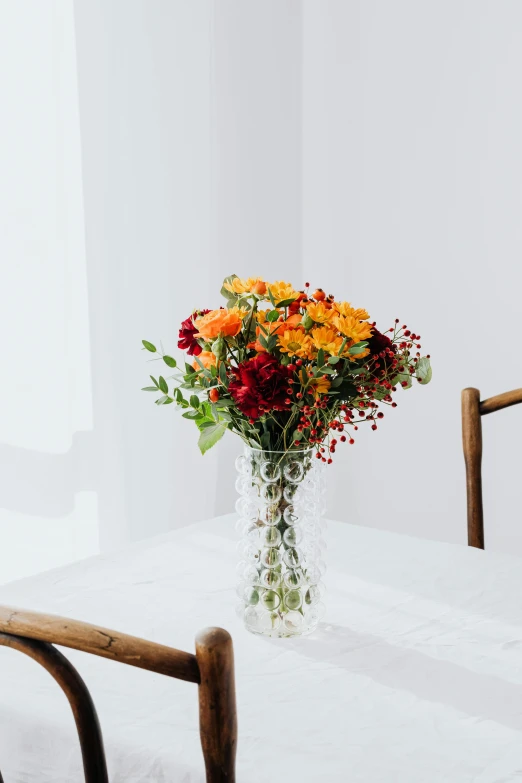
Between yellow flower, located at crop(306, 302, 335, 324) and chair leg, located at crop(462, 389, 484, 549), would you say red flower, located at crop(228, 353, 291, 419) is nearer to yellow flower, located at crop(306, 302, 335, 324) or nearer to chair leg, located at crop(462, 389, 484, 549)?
yellow flower, located at crop(306, 302, 335, 324)

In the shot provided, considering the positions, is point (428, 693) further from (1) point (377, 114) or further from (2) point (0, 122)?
(1) point (377, 114)

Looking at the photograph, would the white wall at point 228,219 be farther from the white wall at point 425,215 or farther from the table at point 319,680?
the table at point 319,680

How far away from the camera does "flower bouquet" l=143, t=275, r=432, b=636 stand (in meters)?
1.01

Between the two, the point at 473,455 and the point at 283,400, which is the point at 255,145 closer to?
the point at 473,455

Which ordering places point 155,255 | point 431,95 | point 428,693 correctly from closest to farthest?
point 428,693
point 155,255
point 431,95

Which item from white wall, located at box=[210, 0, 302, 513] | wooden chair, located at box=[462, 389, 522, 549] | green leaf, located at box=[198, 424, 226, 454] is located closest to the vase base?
green leaf, located at box=[198, 424, 226, 454]

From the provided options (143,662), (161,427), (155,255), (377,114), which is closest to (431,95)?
(377,114)

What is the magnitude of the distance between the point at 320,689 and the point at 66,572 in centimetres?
53

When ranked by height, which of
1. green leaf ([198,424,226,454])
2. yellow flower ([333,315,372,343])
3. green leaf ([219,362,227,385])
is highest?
yellow flower ([333,315,372,343])

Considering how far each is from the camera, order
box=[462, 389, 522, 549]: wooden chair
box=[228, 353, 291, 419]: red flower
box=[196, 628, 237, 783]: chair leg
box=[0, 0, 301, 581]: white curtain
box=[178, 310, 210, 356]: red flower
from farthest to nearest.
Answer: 1. box=[0, 0, 301, 581]: white curtain
2. box=[462, 389, 522, 549]: wooden chair
3. box=[178, 310, 210, 356]: red flower
4. box=[228, 353, 291, 419]: red flower
5. box=[196, 628, 237, 783]: chair leg

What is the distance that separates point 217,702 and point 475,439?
3.64 feet

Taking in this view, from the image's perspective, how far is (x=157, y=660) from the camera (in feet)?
2.05

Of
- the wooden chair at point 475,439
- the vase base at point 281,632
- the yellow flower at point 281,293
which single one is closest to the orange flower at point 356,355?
the yellow flower at point 281,293

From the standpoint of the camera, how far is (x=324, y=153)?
2994 mm
